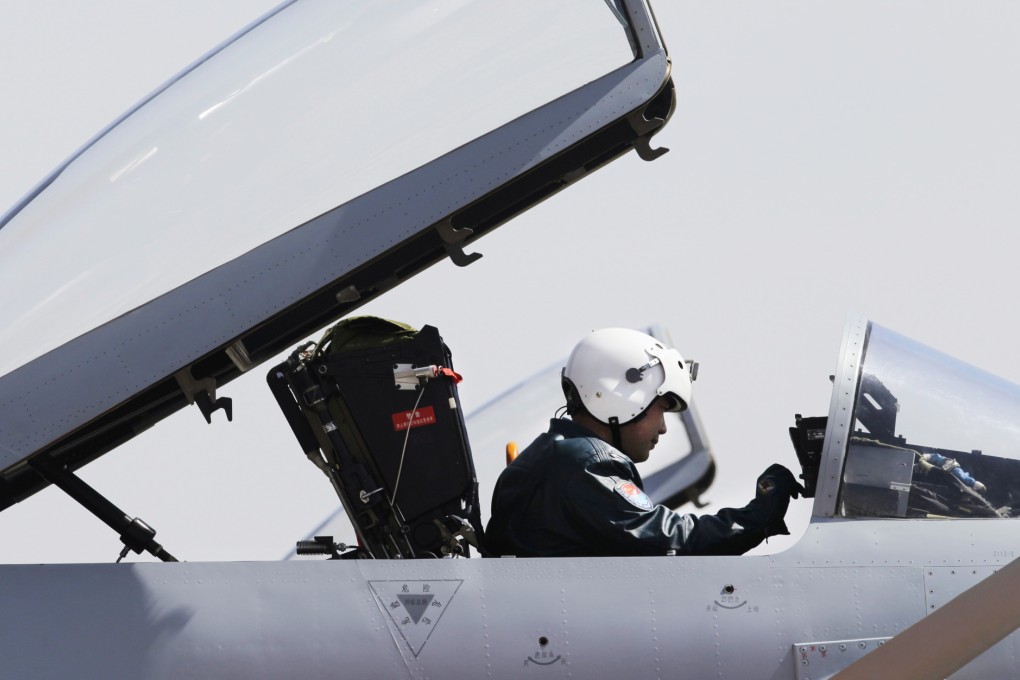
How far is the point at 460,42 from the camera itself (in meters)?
4.03

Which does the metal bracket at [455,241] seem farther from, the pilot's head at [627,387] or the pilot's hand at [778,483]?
the pilot's hand at [778,483]

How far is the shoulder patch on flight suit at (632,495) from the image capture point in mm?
3695

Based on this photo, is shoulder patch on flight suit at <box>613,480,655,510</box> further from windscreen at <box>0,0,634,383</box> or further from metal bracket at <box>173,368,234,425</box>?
metal bracket at <box>173,368,234,425</box>

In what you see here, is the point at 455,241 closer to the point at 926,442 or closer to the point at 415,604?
the point at 415,604

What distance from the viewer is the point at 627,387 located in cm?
408

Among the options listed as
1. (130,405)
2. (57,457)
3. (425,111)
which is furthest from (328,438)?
(425,111)

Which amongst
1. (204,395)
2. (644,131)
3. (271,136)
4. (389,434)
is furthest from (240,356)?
(644,131)

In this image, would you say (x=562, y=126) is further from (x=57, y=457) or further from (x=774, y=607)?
(x=57, y=457)

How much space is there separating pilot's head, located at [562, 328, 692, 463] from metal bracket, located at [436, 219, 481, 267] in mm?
555

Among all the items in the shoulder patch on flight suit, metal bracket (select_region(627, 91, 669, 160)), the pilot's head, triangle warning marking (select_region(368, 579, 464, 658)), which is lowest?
triangle warning marking (select_region(368, 579, 464, 658))

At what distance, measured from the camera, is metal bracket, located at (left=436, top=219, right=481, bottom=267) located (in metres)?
3.98

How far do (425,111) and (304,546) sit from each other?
1628 mm

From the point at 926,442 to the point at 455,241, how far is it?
71.0 inches

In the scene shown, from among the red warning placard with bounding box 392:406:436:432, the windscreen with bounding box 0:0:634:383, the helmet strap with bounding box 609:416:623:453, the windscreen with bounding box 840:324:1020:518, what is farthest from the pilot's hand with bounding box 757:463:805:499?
the windscreen with bounding box 0:0:634:383
